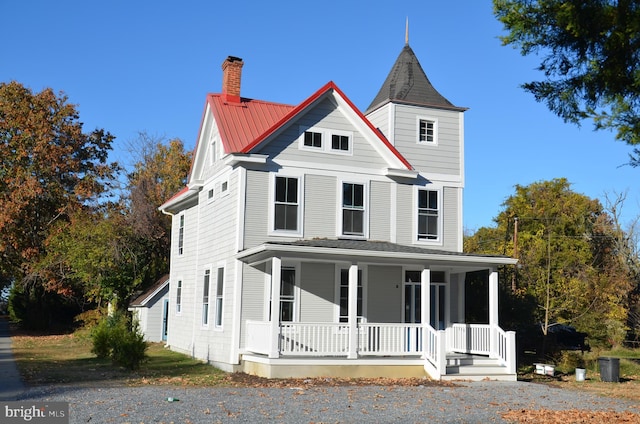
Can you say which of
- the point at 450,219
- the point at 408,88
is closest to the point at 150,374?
the point at 450,219

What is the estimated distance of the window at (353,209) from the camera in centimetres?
2053

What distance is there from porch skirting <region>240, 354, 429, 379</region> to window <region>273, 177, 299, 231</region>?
3888 mm

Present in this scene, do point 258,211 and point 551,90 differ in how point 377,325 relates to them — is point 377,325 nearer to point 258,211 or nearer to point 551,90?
point 258,211

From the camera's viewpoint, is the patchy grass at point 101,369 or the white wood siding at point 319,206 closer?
the patchy grass at point 101,369

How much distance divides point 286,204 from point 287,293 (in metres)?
2.58

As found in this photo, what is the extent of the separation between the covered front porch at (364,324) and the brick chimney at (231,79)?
21.1ft

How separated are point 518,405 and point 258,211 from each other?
9147mm

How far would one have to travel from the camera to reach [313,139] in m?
20.4

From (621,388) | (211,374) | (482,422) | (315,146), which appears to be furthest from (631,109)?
(211,374)

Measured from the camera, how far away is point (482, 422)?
11.2m

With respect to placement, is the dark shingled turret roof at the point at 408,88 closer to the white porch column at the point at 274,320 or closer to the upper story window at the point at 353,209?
the upper story window at the point at 353,209

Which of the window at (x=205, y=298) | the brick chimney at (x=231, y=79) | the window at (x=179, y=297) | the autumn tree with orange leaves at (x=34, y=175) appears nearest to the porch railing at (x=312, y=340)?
the window at (x=205, y=298)

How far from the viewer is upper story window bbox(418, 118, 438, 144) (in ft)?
73.4

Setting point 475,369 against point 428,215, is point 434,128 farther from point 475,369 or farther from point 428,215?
point 475,369
